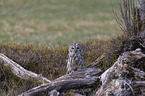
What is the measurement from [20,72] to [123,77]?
2143mm

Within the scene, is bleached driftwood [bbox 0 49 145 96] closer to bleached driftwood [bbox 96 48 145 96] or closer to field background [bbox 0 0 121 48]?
bleached driftwood [bbox 96 48 145 96]

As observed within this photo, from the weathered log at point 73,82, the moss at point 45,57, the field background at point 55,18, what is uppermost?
the field background at point 55,18

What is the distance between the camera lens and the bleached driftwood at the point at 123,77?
3.33 meters

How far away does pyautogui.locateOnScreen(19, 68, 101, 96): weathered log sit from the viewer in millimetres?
3494

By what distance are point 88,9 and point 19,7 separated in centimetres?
941

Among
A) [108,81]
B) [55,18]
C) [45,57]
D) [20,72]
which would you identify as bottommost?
[108,81]

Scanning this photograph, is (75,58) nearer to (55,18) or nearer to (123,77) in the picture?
(123,77)

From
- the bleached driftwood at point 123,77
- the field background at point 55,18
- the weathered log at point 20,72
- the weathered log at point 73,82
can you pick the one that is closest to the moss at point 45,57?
the weathered log at point 20,72

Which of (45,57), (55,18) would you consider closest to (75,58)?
(45,57)

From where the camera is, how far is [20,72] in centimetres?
416

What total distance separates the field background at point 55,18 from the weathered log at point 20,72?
9.44m

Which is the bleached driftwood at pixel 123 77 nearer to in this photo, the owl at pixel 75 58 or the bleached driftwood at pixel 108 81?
the bleached driftwood at pixel 108 81

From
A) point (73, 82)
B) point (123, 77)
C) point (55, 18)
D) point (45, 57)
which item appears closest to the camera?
point (123, 77)

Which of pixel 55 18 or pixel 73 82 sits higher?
pixel 55 18
